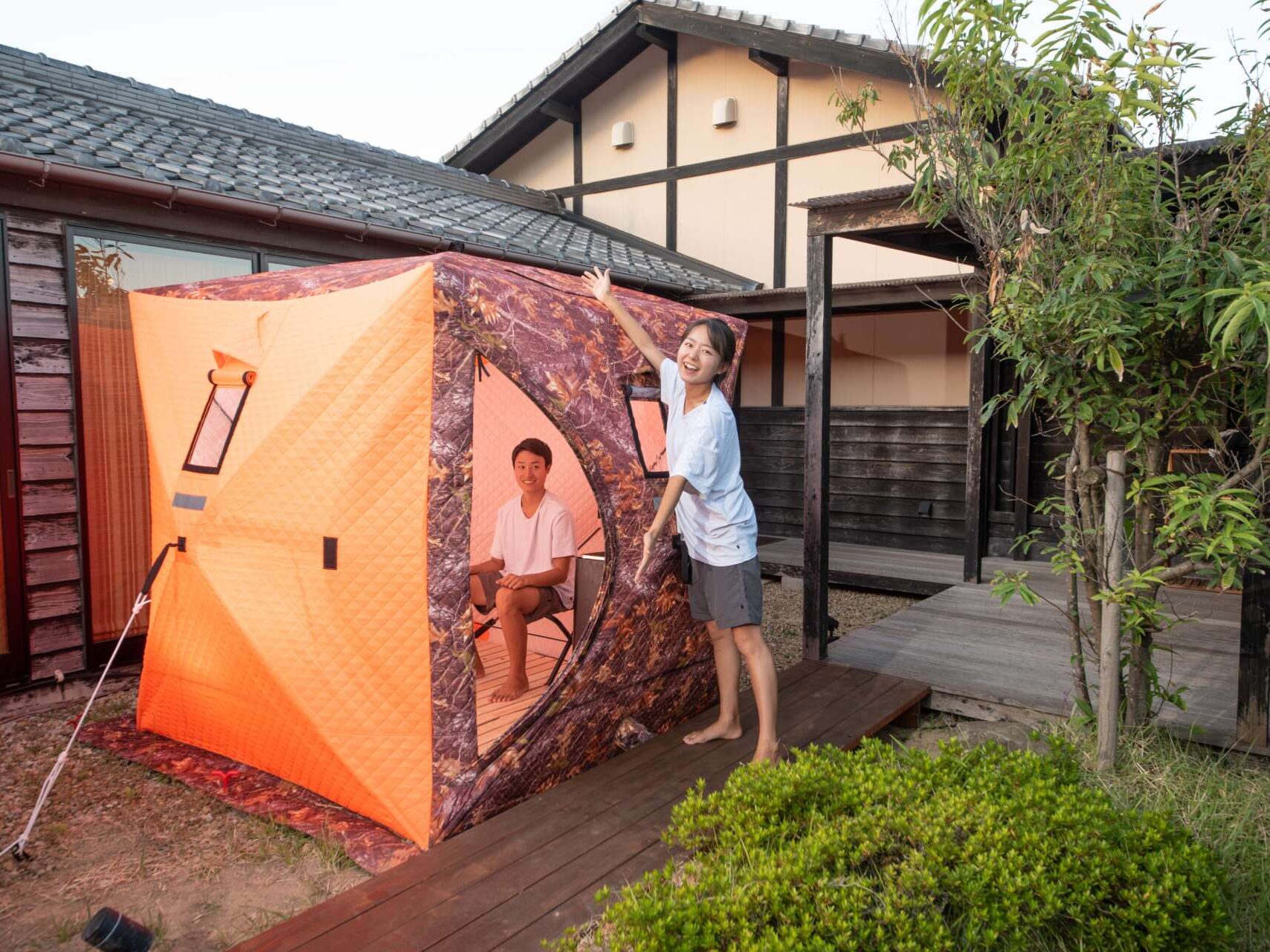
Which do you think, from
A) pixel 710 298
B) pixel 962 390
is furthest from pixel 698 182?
pixel 962 390

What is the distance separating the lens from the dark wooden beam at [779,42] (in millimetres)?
7402

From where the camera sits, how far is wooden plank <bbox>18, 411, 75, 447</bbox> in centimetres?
436

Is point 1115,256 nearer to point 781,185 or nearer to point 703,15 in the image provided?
point 781,185

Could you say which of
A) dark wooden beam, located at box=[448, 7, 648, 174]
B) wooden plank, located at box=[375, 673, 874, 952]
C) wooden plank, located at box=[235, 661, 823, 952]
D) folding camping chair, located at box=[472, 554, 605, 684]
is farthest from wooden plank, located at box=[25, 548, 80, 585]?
dark wooden beam, located at box=[448, 7, 648, 174]

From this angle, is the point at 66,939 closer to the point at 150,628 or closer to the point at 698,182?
the point at 150,628

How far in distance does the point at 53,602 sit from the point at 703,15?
24.8ft

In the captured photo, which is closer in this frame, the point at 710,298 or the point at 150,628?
the point at 150,628

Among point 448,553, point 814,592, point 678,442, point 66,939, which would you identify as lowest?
point 66,939

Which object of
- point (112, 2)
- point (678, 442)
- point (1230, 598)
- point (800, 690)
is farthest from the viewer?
point (112, 2)

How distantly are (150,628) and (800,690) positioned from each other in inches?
117

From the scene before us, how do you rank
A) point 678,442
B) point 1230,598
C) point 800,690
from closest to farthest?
1. point 678,442
2. point 800,690
3. point 1230,598

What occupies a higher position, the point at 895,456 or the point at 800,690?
the point at 895,456

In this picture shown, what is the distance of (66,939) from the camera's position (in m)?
2.59

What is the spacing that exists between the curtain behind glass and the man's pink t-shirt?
80.0 inches
